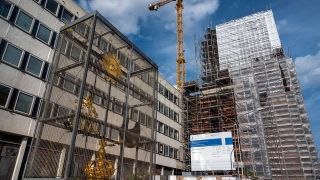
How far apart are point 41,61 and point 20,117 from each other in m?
4.98

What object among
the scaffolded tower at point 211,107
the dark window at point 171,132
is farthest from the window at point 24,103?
the scaffolded tower at point 211,107

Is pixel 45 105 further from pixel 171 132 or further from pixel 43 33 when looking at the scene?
pixel 171 132

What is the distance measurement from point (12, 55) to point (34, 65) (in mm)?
1972

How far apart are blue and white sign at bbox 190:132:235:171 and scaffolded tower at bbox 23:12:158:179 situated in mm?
15289

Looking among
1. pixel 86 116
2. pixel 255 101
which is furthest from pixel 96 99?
pixel 255 101

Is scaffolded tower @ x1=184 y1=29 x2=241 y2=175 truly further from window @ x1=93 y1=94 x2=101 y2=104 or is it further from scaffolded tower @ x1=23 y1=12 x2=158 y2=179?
scaffolded tower @ x1=23 y1=12 x2=158 y2=179

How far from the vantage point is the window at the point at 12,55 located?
1822cm

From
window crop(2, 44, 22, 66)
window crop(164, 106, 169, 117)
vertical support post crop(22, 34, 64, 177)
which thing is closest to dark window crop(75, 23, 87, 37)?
vertical support post crop(22, 34, 64, 177)

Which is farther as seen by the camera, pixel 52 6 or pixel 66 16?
pixel 66 16

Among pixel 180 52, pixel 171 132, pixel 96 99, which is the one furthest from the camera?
pixel 180 52

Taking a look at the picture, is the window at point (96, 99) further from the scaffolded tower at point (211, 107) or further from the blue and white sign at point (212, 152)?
the scaffolded tower at point (211, 107)

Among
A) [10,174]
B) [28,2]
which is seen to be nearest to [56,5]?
[28,2]

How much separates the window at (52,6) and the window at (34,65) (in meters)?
4.98

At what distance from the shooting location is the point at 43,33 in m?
21.6
